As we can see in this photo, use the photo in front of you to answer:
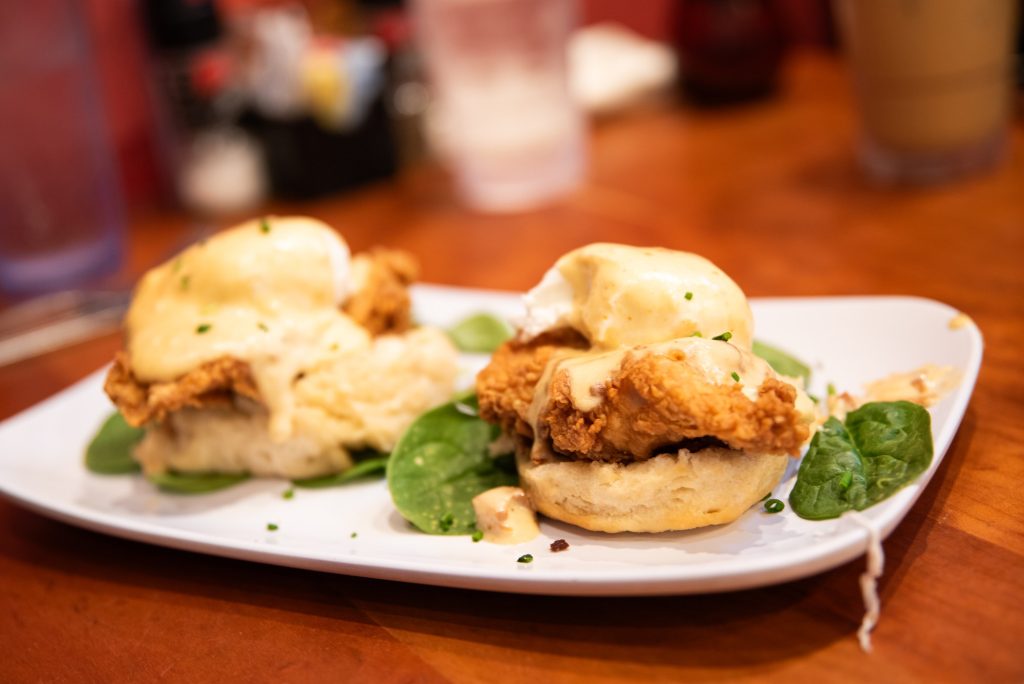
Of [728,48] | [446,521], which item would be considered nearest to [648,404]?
[446,521]

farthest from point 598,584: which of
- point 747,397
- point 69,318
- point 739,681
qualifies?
point 69,318

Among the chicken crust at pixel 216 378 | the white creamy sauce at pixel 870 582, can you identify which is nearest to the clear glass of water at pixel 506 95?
the chicken crust at pixel 216 378

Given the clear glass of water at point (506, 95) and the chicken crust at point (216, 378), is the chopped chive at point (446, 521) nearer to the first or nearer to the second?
the chicken crust at point (216, 378)

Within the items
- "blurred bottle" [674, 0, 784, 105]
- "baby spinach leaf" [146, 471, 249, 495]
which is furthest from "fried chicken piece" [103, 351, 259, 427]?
"blurred bottle" [674, 0, 784, 105]

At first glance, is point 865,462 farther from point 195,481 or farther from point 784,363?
point 195,481

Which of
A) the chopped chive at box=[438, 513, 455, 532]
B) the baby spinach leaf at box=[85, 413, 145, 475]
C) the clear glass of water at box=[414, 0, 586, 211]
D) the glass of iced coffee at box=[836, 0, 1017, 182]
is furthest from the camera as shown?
the clear glass of water at box=[414, 0, 586, 211]

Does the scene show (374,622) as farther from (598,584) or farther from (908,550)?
(908,550)

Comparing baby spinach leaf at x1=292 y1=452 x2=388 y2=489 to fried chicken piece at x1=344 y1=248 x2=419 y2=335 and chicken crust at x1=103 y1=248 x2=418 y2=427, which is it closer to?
chicken crust at x1=103 y1=248 x2=418 y2=427
